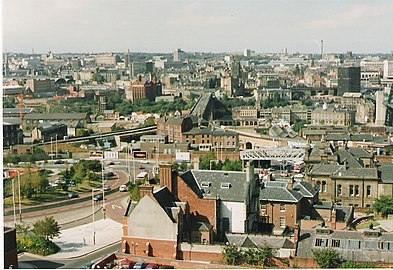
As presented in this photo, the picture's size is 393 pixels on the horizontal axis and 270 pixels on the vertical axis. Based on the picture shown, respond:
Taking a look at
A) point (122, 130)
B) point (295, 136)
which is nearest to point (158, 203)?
point (295, 136)

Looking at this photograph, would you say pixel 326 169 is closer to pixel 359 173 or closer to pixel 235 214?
pixel 359 173

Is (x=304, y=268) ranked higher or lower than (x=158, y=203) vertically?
lower

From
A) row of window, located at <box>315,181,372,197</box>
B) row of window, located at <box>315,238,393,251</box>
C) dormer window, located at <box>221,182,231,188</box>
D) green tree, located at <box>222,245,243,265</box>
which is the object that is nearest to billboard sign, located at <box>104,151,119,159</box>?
row of window, located at <box>315,181,372,197</box>

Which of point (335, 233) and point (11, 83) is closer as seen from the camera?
point (335, 233)

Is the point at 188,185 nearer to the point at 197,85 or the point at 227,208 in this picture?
the point at 227,208

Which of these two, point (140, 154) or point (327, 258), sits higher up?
point (327, 258)

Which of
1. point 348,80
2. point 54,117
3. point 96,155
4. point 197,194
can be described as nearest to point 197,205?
point 197,194

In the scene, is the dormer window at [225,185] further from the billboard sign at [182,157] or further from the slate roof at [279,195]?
the billboard sign at [182,157]
